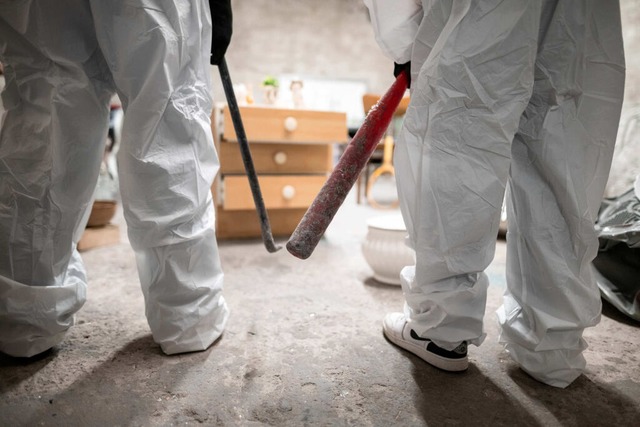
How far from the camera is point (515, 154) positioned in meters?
0.68

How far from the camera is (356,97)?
15.2ft

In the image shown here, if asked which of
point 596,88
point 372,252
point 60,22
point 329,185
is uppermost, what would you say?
point 60,22

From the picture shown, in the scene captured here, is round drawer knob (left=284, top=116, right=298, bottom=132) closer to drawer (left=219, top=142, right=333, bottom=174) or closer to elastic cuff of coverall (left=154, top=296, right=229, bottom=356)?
drawer (left=219, top=142, right=333, bottom=174)

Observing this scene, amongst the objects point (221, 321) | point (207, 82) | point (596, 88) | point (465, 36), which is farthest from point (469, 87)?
point (221, 321)

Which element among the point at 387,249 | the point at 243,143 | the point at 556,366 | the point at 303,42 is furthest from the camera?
the point at 303,42

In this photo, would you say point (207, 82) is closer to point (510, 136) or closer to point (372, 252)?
point (510, 136)

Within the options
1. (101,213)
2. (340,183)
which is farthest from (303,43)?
(340,183)

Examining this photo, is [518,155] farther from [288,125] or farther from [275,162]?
[275,162]

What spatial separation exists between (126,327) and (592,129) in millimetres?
989

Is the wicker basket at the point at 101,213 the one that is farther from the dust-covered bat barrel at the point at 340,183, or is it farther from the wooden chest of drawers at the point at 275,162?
the dust-covered bat barrel at the point at 340,183

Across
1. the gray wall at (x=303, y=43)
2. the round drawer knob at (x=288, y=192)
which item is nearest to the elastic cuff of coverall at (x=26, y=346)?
the round drawer knob at (x=288, y=192)

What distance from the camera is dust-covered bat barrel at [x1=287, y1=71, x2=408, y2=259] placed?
69 cm

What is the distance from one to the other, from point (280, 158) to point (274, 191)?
14cm

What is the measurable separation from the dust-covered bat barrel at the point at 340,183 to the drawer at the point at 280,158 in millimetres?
939
